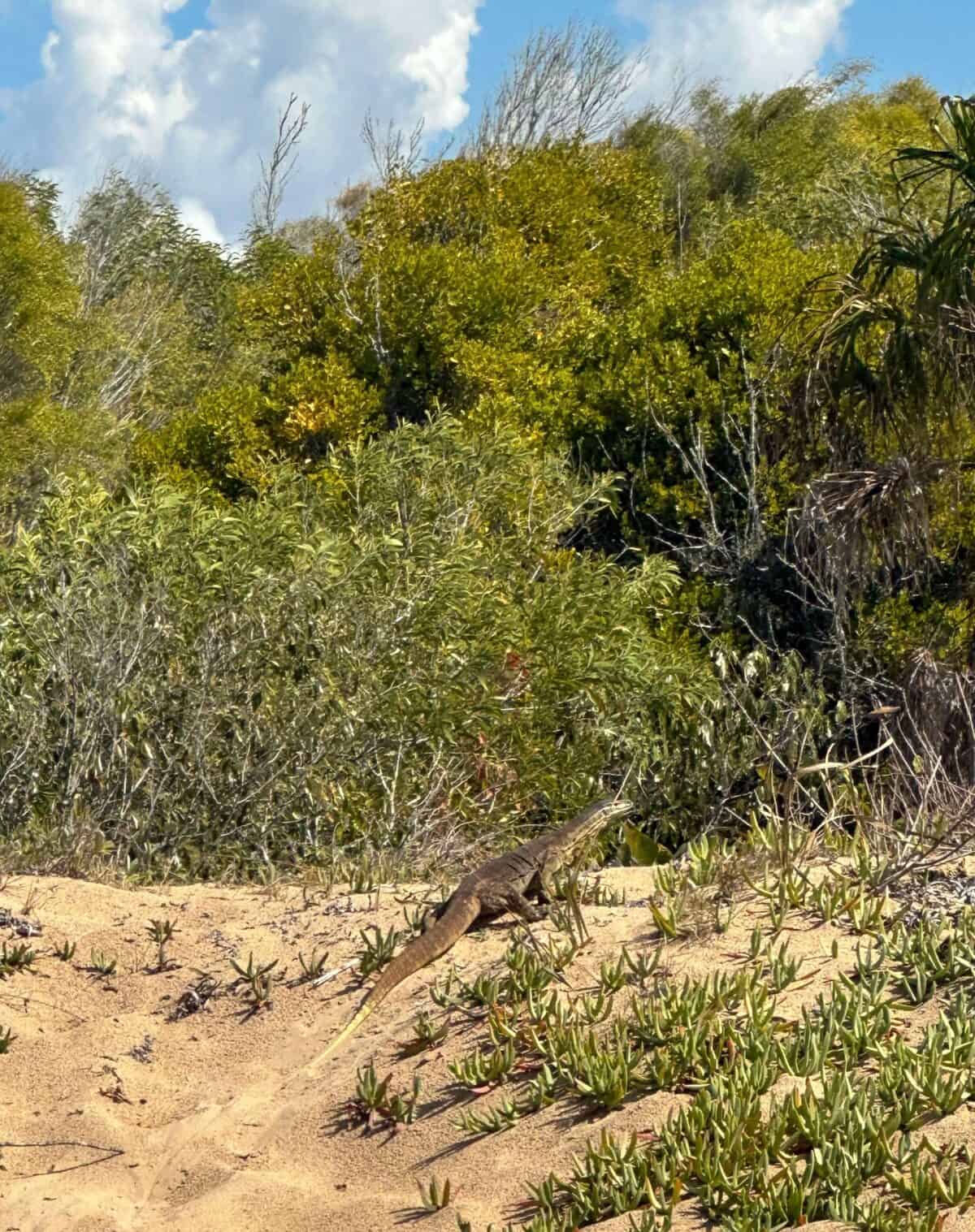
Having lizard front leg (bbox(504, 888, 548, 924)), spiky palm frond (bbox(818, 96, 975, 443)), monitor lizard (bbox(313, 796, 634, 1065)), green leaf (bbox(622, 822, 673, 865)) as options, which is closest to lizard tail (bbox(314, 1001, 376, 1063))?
monitor lizard (bbox(313, 796, 634, 1065))

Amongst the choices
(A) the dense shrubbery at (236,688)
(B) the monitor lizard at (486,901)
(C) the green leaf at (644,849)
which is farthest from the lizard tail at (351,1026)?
(A) the dense shrubbery at (236,688)

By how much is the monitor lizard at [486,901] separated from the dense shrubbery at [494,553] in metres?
0.92

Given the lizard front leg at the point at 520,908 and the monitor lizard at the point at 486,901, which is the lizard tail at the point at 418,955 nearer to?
the monitor lizard at the point at 486,901

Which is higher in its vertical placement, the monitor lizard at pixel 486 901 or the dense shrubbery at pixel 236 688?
the dense shrubbery at pixel 236 688

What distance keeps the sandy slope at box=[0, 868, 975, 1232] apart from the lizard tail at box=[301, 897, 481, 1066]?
45 millimetres

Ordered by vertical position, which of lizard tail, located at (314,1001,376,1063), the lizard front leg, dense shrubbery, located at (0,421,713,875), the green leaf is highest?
dense shrubbery, located at (0,421,713,875)

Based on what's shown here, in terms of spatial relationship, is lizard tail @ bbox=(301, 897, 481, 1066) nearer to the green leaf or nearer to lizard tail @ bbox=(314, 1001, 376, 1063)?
lizard tail @ bbox=(314, 1001, 376, 1063)

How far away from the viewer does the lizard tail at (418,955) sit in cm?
459

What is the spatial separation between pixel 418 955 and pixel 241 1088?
2.26ft

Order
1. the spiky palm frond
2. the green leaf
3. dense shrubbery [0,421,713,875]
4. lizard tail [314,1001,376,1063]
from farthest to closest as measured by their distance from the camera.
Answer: the spiky palm frond < dense shrubbery [0,421,713,875] < the green leaf < lizard tail [314,1001,376,1063]

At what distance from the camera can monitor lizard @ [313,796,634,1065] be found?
469cm

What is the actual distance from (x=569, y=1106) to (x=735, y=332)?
11431 mm

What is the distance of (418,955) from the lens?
189 inches

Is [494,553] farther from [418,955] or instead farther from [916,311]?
[418,955]
